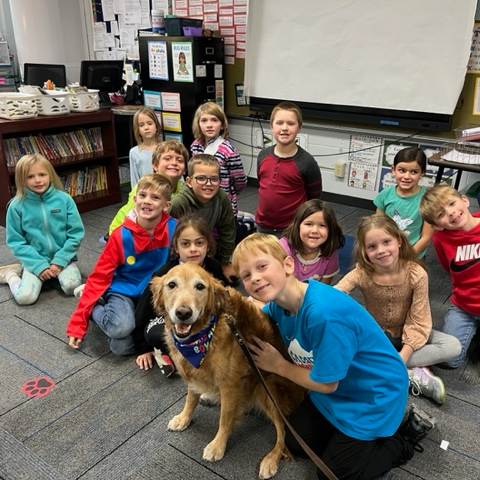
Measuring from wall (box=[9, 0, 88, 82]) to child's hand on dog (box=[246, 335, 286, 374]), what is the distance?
5458 millimetres

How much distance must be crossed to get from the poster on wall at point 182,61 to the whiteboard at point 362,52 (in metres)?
0.59

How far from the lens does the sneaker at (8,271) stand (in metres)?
2.91

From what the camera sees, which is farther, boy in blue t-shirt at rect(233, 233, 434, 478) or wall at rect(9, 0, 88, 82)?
wall at rect(9, 0, 88, 82)

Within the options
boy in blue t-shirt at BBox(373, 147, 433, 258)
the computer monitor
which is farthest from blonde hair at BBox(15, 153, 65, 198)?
the computer monitor

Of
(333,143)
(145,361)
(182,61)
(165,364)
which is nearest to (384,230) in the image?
(165,364)

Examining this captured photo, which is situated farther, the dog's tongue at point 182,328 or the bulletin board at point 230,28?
the bulletin board at point 230,28

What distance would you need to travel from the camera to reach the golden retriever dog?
149 cm

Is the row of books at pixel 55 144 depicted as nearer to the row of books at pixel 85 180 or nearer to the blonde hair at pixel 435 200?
the row of books at pixel 85 180

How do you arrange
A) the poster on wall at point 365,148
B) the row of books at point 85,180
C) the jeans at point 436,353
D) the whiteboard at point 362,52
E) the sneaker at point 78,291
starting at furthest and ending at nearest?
the row of books at point 85,180 → the poster on wall at point 365,148 → the whiteboard at point 362,52 → the sneaker at point 78,291 → the jeans at point 436,353

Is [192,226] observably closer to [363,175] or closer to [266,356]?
[266,356]

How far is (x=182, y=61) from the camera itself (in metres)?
4.46

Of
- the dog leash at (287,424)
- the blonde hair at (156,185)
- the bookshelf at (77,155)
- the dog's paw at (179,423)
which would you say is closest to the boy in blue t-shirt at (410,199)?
the blonde hair at (156,185)

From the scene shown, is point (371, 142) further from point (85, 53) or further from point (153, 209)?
point (85, 53)

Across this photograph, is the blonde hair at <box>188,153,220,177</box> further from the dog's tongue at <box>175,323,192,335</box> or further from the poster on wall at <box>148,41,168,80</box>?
the poster on wall at <box>148,41,168,80</box>
